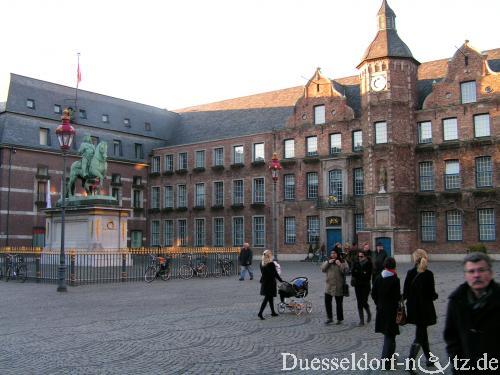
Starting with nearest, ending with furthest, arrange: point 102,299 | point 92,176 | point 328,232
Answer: point 102,299 → point 92,176 → point 328,232

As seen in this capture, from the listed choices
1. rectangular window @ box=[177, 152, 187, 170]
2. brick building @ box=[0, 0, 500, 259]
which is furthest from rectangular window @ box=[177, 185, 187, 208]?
rectangular window @ box=[177, 152, 187, 170]

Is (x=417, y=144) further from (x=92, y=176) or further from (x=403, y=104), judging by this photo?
(x=92, y=176)

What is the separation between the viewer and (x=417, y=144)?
42031 millimetres

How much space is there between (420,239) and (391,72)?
12.3m

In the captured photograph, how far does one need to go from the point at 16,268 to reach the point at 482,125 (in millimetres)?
31143

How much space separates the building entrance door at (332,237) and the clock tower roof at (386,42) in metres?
12.9

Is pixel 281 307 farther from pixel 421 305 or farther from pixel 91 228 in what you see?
pixel 91 228

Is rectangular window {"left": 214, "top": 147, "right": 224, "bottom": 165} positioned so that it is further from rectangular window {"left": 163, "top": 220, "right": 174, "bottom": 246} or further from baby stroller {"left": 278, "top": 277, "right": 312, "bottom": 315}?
baby stroller {"left": 278, "top": 277, "right": 312, "bottom": 315}

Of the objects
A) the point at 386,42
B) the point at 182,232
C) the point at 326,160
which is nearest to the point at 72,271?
the point at 326,160

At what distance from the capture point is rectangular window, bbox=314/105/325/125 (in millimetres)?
47362

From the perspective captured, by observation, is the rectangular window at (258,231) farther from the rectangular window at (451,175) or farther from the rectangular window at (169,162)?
the rectangular window at (451,175)

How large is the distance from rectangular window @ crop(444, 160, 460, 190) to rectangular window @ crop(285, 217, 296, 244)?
13.0 m

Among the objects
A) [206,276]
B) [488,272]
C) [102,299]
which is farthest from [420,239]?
[488,272]

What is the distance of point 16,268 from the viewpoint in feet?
82.2
